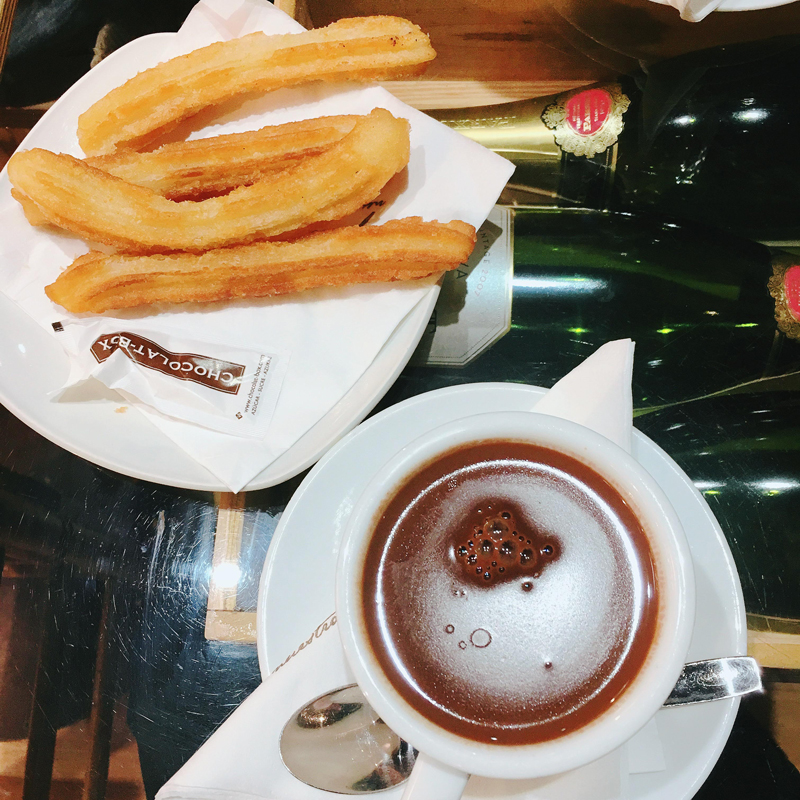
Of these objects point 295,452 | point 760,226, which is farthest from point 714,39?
point 295,452

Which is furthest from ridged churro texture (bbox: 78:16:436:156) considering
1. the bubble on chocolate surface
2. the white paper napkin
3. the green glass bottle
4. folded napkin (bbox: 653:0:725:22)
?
the bubble on chocolate surface

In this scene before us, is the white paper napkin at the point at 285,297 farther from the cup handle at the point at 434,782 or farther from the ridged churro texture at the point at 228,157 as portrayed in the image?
the cup handle at the point at 434,782

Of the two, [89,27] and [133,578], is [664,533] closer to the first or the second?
[133,578]

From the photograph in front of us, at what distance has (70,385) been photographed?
673 mm

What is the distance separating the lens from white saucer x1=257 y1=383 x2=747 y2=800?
56 cm

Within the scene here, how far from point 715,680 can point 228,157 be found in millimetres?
688

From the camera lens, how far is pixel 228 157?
0.68m

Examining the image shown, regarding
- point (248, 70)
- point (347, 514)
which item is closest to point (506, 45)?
point (248, 70)

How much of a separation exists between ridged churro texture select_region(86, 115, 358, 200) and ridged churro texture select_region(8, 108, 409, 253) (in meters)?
0.02

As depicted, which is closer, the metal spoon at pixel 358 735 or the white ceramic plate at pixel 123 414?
the metal spoon at pixel 358 735

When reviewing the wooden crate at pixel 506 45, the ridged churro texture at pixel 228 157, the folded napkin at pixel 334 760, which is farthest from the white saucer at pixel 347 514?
the wooden crate at pixel 506 45

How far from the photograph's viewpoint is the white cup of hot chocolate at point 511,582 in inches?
17.9

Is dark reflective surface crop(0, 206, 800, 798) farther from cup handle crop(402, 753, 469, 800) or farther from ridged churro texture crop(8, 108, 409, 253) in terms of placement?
cup handle crop(402, 753, 469, 800)

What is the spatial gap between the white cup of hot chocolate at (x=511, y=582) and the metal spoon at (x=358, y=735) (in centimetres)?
9
